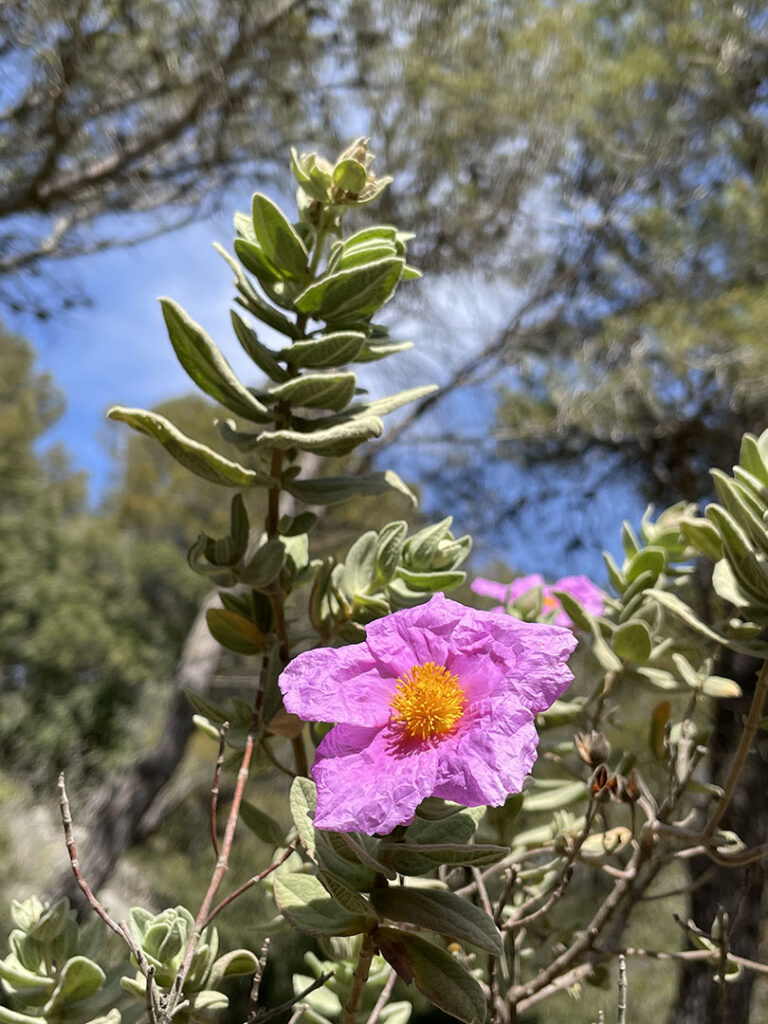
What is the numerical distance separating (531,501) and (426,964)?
12.8ft

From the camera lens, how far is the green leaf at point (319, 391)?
0.51m

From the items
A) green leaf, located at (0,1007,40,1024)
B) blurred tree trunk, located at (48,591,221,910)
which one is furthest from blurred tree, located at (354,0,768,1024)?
green leaf, located at (0,1007,40,1024)

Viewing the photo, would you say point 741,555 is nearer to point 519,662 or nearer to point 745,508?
point 745,508

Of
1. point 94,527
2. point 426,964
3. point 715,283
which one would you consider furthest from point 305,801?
point 94,527

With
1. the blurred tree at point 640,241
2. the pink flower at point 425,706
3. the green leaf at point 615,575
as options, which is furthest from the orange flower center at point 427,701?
the blurred tree at point 640,241

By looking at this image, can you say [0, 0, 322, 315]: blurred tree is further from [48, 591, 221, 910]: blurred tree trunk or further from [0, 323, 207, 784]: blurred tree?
[0, 323, 207, 784]: blurred tree

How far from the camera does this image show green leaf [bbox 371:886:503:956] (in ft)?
1.23

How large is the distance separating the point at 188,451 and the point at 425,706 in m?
0.21

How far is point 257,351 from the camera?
54 centimetres

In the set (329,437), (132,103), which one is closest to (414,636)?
(329,437)

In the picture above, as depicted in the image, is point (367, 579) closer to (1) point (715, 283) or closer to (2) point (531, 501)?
(2) point (531, 501)

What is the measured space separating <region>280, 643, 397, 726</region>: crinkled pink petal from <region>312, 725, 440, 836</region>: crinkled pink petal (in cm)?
1

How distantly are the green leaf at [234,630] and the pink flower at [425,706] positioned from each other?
161mm

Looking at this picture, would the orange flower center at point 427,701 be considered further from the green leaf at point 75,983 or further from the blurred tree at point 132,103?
the blurred tree at point 132,103
